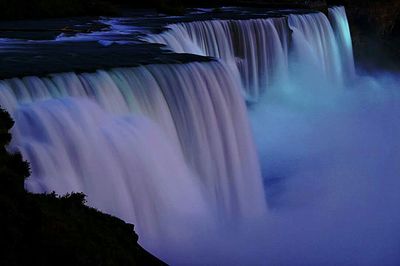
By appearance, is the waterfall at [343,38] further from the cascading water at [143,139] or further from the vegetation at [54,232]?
the vegetation at [54,232]

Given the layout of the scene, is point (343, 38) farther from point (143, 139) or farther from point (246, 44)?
point (143, 139)

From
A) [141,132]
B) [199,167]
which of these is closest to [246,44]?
[199,167]

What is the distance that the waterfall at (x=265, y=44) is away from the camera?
15109mm

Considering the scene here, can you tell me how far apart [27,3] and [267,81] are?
22.0 feet

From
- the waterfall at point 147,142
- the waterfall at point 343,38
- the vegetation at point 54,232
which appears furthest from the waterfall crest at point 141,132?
the waterfall at point 343,38

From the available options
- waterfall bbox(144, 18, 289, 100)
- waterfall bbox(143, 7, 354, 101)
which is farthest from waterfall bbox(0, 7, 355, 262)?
waterfall bbox(144, 18, 289, 100)

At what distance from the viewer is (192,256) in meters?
7.80

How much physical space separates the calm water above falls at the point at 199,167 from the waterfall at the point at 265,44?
0.46 m

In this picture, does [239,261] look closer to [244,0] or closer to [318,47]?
[318,47]

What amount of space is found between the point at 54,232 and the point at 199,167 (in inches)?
184

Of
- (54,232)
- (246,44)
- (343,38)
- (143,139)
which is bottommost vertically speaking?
(54,232)

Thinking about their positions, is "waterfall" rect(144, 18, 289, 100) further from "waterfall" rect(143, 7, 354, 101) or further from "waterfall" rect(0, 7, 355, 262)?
"waterfall" rect(0, 7, 355, 262)

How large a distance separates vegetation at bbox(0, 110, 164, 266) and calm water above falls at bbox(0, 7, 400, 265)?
1.16 metres

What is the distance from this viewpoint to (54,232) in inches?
185
